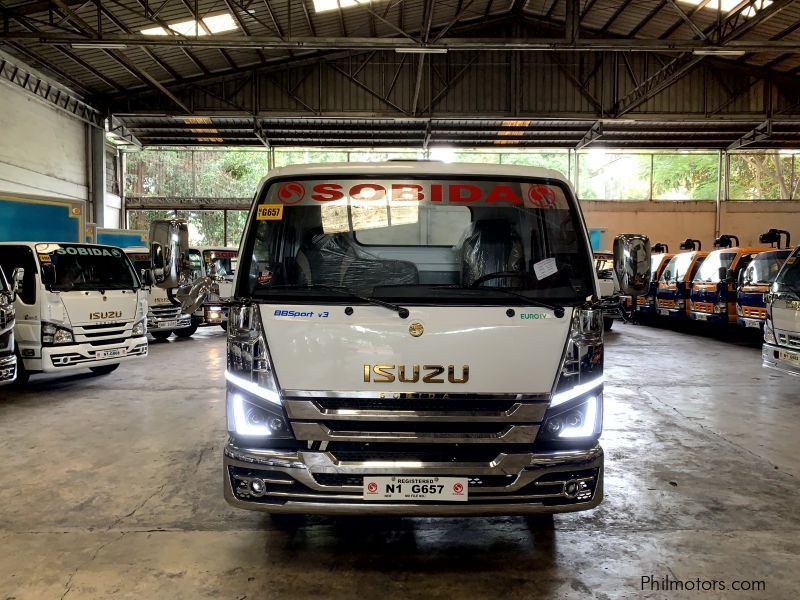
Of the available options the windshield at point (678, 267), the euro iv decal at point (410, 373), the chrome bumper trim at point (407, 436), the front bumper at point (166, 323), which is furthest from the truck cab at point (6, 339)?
the windshield at point (678, 267)

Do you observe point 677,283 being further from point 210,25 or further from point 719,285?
point 210,25

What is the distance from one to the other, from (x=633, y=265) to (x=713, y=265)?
11.9 m

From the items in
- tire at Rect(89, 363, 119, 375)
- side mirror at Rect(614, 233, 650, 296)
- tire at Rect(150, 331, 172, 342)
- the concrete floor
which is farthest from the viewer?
tire at Rect(150, 331, 172, 342)

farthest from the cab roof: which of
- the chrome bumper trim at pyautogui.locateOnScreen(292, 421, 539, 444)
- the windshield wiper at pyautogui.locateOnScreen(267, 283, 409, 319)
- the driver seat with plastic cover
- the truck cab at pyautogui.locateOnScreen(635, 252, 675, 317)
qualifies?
the truck cab at pyautogui.locateOnScreen(635, 252, 675, 317)

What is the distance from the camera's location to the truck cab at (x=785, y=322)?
23.1 feet

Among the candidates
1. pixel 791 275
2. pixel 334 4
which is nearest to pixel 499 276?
pixel 791 275

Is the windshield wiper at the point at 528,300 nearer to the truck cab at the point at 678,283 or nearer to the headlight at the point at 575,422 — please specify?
the headlight at the point at 575,422

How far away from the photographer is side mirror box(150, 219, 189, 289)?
3.66 m

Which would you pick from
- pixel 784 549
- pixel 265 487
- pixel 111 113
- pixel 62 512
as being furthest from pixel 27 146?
pixel 784 549

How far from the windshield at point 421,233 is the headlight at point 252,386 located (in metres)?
0.26

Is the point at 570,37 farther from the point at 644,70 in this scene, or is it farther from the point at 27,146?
the point at 27,146

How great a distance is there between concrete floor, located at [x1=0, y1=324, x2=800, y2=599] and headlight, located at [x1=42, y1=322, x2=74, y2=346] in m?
1.42

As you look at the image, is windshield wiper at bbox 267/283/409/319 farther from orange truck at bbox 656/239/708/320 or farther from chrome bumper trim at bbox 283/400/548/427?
orange truck at bbox 656/239/708/320

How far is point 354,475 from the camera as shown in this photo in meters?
2.94
